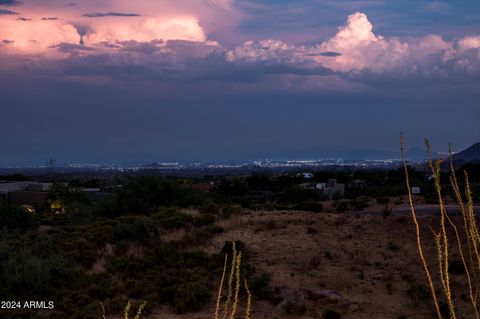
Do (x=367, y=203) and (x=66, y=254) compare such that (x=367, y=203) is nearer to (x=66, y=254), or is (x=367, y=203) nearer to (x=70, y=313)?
(x=66, y=254)

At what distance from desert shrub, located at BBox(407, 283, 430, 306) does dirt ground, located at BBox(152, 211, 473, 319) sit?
0.13 meters

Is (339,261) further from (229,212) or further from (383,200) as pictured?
(383,200)

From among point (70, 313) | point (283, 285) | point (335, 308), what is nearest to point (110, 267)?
point (70, 313)

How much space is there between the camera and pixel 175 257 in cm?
2089

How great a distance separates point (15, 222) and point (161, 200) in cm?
837

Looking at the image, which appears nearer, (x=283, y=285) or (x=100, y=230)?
(x=283, y=285)

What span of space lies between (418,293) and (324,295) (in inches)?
106

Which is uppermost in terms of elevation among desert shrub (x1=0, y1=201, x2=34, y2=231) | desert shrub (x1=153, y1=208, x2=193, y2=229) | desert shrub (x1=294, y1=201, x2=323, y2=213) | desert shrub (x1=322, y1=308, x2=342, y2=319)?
desert shrub (x1=153, y1=208, x2=193, y2=229)

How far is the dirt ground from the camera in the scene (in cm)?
Answer: 1576

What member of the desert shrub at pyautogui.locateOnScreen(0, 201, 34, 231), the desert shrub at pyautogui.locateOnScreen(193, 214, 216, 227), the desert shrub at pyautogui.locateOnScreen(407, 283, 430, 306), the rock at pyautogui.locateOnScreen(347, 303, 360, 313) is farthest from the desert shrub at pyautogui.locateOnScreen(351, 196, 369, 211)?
the desert shrub at pyautogui.locateOnScreen(0, 201, 34, 231)

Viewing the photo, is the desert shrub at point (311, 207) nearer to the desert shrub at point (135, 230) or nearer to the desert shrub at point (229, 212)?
the desert shrub at point (229, 212)

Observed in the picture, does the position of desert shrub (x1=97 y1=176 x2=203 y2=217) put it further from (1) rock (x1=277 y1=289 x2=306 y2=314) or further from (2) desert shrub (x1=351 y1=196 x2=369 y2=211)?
(1) rock (x1=277 y1=289 x2=306 y2=314)

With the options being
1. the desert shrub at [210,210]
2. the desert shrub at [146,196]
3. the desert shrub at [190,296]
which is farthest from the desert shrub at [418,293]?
the desert shrub at [146,196]

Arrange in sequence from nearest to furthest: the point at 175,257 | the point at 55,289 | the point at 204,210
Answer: the point at 55,289
the point at 175,257
the point at 204,210
